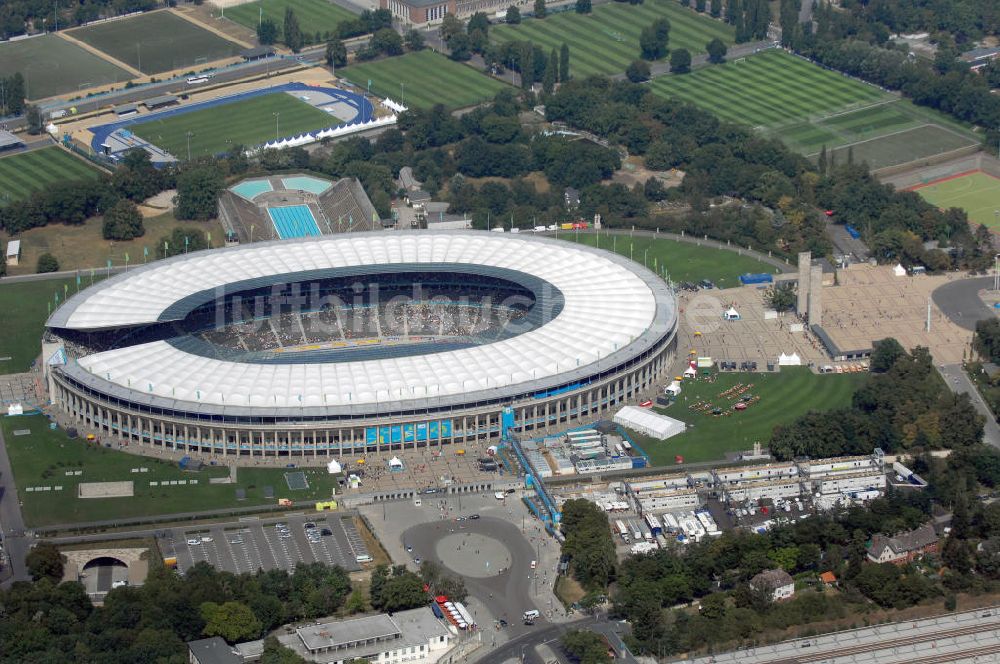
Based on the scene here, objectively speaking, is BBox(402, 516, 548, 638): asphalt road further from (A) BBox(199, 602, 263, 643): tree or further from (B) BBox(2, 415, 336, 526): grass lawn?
(A) BBox(199, 602, 263, 643): tree

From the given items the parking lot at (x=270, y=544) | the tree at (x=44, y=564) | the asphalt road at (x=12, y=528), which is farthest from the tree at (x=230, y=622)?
the asphalt road at (x=12, y=528)

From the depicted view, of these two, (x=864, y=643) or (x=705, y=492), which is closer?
(x=864, y=643)

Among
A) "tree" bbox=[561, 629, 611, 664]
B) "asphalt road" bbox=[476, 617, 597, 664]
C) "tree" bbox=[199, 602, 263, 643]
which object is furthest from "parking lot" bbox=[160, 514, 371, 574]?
"tree" bbox=[561, 629, 611, 664]

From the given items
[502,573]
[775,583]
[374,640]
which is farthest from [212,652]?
[775,583]

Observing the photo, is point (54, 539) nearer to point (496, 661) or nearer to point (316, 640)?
point (316, 640)

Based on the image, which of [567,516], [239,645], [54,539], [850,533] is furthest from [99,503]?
[850,533]

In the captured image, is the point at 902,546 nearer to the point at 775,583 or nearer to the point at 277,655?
the point at 775,583

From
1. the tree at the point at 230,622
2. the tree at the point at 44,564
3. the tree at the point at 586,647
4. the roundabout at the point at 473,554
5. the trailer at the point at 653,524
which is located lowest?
the roundabout at the point at 473,554

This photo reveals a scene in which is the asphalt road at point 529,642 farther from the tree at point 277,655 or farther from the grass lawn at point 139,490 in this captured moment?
the grass lawn at point 139,490
